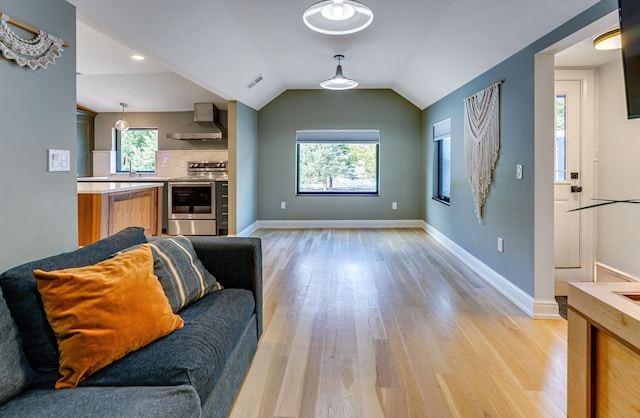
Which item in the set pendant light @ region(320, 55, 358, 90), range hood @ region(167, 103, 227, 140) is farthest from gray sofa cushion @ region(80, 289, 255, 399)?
range hood @ region(167, 103, 227, 140)

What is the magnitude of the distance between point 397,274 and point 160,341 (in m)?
3.03

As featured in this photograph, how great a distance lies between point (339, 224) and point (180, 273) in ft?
17.8

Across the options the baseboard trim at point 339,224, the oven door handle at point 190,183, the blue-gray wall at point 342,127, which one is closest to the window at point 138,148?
the oven door handle at point 190,183

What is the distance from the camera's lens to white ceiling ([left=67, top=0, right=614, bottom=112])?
109 inches

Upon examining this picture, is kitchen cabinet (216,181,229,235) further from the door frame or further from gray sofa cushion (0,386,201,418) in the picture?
gray sofa cushion (0,386,201,418)

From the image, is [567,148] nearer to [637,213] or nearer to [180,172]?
[637,213]

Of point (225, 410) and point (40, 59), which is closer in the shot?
point (225, 410)

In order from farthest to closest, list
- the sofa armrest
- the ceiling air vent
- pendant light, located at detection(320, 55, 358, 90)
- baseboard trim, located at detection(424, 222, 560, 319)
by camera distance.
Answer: the ceiling air vent → pendant light, located at detection(320, 55, 358, 90) → baseboard trim, located at detection(424, 222, 560, 319) → the sofa armrest

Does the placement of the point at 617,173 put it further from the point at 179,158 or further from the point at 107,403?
the point at 179,158

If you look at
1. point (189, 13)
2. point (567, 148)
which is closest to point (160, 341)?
point (189, 13)

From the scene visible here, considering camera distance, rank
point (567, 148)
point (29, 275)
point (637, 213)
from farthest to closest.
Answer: point (567, 148), point (637, 213), point (29, 275)

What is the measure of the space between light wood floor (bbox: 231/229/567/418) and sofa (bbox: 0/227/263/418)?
1.53 ft

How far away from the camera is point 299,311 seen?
3064 millimetres

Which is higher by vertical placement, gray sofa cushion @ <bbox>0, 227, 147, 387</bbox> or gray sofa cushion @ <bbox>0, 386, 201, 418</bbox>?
gray sofa cushion @ <bbox>0, 227, 147, 387</bbox>
